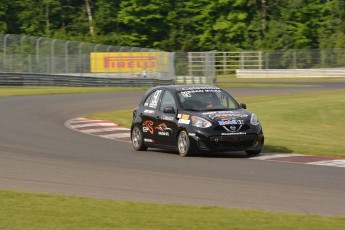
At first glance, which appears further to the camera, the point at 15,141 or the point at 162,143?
the point at 15,141

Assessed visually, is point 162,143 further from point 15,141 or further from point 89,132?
point 89,132

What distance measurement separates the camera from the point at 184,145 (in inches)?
609

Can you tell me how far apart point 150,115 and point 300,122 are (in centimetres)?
677

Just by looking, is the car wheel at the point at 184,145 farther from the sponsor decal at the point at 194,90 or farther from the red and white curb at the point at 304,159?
the red and white curb at the point at 304,159

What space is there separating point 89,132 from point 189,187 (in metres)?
10.2

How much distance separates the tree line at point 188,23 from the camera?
75562 millimetres

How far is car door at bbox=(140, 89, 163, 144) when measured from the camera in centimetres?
1650

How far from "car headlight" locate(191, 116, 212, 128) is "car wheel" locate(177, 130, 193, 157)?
261mm

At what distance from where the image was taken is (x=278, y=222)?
830cm

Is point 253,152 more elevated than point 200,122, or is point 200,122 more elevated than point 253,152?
point 200,122

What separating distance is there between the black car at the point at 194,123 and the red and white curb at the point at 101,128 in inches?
93.7

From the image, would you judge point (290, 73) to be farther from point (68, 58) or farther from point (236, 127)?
point (236, 127)

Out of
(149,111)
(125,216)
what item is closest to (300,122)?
(149,111)

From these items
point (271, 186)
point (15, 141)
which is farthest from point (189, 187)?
point (15, 141)
